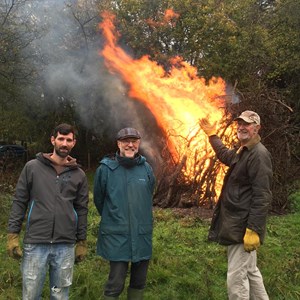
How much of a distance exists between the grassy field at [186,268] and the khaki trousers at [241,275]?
2.59 ft

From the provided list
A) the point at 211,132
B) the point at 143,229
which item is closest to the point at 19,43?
the point at 211,132

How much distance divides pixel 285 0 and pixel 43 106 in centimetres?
1195

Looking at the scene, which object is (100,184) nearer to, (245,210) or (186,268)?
(245,210)

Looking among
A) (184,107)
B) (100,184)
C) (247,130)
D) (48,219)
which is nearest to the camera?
(48,219)

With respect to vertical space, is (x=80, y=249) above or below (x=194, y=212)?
above

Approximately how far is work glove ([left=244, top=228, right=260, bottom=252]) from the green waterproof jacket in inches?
35.6

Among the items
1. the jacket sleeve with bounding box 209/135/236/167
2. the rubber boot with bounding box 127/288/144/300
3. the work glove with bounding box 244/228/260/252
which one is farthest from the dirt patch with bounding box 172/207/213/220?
the work glove with bounding box 244/228/260/252

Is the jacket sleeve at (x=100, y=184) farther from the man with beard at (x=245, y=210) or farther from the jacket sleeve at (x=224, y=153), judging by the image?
the jacket sleeve at (x=224, y=153)

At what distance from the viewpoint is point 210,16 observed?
16.5 metres

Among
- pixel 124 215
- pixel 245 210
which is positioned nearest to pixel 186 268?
pixel 245 210

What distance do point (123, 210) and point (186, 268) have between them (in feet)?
7.12

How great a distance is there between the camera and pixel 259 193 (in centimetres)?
362

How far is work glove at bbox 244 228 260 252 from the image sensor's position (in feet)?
11.7

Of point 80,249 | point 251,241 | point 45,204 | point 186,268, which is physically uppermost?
point 45,204
